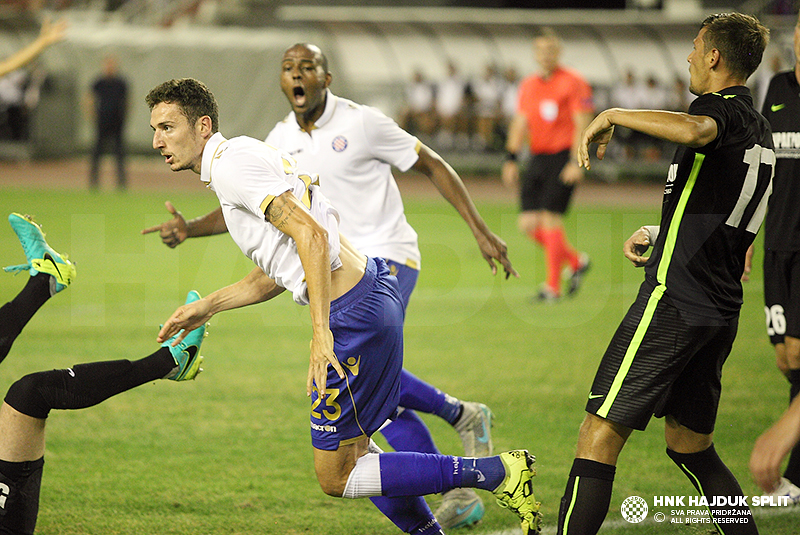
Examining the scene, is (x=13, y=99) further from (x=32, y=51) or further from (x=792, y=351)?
(x=792, y=351)

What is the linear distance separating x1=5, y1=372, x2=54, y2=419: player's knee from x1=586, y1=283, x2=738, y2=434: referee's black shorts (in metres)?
2.20

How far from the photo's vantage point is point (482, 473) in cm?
352

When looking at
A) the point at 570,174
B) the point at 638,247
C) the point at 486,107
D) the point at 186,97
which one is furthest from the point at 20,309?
the point at 486,107

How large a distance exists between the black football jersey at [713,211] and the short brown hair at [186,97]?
6.33ft

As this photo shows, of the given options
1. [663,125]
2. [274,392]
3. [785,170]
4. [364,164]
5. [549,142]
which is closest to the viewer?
[663,125]

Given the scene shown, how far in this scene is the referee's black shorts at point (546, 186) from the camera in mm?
9828

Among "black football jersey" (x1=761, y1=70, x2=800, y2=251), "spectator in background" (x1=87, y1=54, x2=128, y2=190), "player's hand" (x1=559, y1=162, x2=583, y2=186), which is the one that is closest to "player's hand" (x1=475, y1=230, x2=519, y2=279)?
"black football jersey" (x1=761, y1=70, x2=800, y2=251)

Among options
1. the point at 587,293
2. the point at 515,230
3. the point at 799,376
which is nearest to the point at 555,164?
the point at 587,293

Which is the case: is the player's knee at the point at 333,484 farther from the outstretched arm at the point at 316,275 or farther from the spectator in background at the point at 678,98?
the spectator in background at the point at 678,98

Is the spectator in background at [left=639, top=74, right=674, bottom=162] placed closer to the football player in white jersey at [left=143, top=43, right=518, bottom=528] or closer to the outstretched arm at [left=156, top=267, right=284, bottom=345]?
the football player in white jersey at [left=143, top=43, right=518, bottom=528]

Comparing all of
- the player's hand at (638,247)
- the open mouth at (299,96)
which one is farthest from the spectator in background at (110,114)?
the player's hand at (638,247)

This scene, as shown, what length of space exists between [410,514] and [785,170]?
9.02 ft

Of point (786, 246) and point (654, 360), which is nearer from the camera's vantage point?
point (654, 360)

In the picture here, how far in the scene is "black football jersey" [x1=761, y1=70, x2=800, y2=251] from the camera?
461cm
